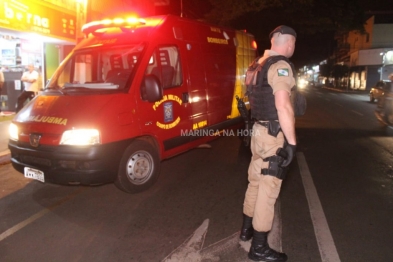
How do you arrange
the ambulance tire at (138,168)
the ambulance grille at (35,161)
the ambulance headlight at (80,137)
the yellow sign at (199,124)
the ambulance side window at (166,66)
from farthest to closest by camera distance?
1. the yellow sign at (199,124)
2. the ambulance side window at (166,66)
3. the ambulance tire at (138,168)
4. the ambulance grille at (35,161)
5. the ambulance headlight at (80,137)

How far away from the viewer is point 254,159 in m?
3.66

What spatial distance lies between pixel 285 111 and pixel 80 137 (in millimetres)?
2634

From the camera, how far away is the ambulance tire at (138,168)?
5027mm

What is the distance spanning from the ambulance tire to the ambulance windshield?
2.95ft

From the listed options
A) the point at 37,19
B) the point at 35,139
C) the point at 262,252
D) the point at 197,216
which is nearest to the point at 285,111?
the point at 262,252

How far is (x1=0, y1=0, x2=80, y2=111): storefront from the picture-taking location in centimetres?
929

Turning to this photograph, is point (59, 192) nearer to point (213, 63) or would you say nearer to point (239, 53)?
point (213, 63)

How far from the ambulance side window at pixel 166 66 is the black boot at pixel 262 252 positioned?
116 inches

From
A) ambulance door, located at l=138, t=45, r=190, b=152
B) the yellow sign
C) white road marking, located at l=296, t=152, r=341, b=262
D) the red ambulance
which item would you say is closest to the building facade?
the yellow sign

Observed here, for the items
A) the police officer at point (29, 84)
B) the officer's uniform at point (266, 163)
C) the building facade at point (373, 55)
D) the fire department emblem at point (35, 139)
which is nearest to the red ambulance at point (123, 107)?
the fire department emblem at point (35, 139)

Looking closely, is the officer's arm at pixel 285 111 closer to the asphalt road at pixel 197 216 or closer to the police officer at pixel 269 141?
the police officer at pixel 269 141

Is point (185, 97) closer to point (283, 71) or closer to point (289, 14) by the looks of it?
point (283, 71)

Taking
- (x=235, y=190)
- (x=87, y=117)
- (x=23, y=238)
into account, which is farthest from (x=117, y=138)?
(x=235, y=190)

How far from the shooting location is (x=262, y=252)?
345 centimetres
